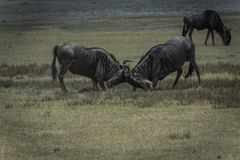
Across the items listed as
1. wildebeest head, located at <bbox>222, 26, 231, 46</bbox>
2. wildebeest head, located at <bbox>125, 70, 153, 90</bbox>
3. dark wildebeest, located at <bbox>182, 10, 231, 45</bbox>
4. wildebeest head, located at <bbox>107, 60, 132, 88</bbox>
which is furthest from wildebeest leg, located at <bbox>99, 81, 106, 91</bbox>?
wildebeest head, located at <bbox>222, 26, 231, 46</bbox>

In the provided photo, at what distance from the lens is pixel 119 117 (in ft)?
50.8

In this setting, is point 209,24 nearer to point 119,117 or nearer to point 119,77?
point 119,77

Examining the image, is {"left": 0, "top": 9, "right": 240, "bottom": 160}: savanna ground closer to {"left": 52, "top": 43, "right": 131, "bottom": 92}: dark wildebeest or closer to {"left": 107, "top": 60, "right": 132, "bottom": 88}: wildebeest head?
{"left": 107, "top": 60, "right": 132, "bottom": 88}: wildebeest head

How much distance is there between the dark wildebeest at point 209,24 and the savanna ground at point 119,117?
7193mm

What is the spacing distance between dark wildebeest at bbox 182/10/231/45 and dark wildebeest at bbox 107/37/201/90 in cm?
1444

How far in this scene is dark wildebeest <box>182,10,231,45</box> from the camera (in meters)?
35.9

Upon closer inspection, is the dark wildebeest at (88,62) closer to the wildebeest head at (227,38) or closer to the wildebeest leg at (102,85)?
the wildebeest leg at (102,85)

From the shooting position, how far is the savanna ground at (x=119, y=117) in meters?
12.2

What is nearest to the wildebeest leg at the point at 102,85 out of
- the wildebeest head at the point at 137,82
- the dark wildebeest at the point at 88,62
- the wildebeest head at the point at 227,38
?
the dark wildebeest at the point at 88,62

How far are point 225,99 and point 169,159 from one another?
6266 millimetres

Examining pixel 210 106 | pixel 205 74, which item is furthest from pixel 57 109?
pixel 205 74

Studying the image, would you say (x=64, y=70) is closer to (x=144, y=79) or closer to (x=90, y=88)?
(x=90, y=88)

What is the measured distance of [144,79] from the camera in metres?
20.1

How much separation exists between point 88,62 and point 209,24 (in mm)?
17334
